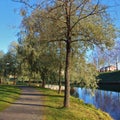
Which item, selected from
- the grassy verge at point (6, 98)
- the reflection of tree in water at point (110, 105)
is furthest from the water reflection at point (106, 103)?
the grassy verge at point (6, 98)

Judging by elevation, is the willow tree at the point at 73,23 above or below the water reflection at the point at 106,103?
above

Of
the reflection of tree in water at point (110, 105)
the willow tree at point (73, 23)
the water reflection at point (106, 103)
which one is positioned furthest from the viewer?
the water reflection at point (106, 103)

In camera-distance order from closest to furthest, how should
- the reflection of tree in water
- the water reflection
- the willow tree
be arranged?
the willow tree, the reflection of tree in water, the water reflection

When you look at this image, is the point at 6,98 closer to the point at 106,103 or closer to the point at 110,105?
the point at 110,105

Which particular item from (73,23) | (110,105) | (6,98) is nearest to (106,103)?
(110,105)

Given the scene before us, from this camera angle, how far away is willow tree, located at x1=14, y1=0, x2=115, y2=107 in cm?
2175

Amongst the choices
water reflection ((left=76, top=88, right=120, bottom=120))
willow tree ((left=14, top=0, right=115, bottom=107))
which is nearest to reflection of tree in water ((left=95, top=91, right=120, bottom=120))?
water reflection ((left=76, top=88, right=120, bottom=120))

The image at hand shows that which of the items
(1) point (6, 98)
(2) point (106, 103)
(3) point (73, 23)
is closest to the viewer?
(3) point (73, 23)

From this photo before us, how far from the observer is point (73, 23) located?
23.0 m

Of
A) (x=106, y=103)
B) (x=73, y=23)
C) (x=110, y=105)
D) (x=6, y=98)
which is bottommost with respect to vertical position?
(x=110, y=105)

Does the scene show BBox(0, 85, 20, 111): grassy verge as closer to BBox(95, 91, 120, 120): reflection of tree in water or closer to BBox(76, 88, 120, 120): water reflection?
BBox(76, 88, 120, 120): water reflection

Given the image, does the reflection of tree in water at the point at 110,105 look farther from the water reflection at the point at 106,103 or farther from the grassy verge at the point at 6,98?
the grassy verge at the point at 6,98

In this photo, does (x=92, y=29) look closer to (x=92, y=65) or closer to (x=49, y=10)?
(x=49, y=10)

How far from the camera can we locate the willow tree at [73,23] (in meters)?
21.8
